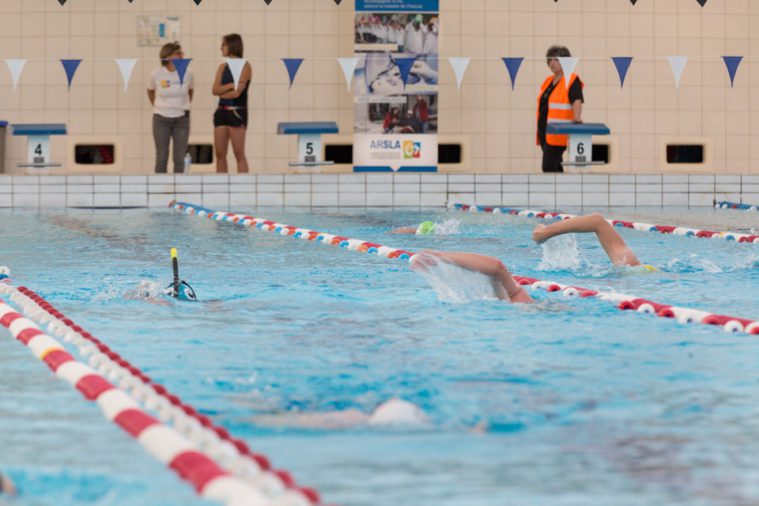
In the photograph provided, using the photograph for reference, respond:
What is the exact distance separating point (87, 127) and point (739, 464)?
40.0 ft

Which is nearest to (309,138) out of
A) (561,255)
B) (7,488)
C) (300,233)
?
(300,233)

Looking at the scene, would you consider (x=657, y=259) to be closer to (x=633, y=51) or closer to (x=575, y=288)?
(x=575, y=288)

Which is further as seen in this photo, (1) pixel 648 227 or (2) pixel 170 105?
(2) pixel 170 105

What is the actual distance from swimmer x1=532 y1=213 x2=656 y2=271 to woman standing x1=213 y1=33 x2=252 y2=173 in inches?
259

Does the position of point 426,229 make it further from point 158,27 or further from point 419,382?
point 158,27

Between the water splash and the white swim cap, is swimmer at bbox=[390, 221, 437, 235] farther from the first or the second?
the white swim cap

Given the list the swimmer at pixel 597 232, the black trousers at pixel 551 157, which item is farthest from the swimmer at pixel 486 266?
the black trousers at pixel 551 157

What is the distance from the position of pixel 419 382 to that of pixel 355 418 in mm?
492

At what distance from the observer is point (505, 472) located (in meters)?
2.41

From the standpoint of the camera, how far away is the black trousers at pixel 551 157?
12078 millimetres

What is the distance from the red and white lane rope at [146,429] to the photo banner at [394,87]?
922cm

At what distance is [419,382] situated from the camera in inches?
131

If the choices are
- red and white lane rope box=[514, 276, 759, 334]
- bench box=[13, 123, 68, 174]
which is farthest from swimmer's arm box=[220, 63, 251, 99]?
red and white lane rope box=[514, 276, 759, 334]

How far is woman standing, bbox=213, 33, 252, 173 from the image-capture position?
39.4 feet
